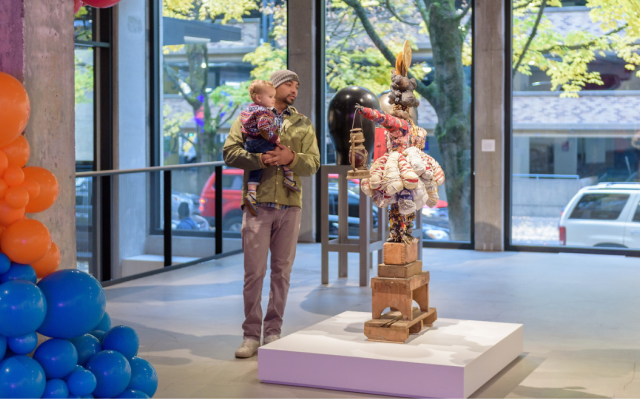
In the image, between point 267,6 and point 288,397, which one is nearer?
point 288,397

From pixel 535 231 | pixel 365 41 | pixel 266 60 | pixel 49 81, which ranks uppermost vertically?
pixel 365 41

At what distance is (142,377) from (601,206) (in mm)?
6544

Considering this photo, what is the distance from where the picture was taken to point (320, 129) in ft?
31.0

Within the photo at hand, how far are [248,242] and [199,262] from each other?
3.80 meters

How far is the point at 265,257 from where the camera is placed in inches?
171

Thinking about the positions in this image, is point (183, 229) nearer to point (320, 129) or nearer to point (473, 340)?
point (320, 129)

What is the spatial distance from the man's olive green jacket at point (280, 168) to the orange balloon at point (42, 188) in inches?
57.9

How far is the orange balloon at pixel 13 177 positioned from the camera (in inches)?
108

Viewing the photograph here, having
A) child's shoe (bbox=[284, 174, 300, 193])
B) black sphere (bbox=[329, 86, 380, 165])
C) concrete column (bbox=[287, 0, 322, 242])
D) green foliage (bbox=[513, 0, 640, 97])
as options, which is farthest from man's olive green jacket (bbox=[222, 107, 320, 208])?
green foliage (bbox=[513, 0, 640, 97])

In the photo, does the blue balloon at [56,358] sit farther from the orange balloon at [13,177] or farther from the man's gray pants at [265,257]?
the man's gray pants at [265,257]

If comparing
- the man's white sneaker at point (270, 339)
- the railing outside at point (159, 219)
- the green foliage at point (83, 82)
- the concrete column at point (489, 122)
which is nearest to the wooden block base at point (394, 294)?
the man's white sneaker at point (270, 339)

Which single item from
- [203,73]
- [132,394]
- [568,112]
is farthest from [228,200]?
[132,394]

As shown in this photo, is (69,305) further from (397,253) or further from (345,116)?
(345,116)

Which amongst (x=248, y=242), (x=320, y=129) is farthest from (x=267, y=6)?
(x=248, y=242)
